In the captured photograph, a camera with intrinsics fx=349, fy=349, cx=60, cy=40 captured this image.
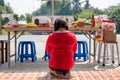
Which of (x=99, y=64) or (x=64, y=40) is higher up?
(x=64, y=40)

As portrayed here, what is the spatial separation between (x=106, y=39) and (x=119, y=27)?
34014 mm

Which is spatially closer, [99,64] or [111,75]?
[111,75]

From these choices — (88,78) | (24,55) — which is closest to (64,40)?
(88,78)

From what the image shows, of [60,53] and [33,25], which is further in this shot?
[33,25]

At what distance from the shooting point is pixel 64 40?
214 inches

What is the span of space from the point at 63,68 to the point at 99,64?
305 centimetres

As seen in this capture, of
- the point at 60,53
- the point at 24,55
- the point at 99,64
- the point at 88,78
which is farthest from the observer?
the point at 24,55

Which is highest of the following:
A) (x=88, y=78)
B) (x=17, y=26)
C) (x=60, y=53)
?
(x=17, y=26)

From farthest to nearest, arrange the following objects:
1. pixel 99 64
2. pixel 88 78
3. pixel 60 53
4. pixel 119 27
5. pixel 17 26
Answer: pixel 119 27
pixel 99 64
pixel 17 26
pixel 88 78
pixel 60 53

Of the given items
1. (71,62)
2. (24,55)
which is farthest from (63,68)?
(24,55)

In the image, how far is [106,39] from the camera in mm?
8117

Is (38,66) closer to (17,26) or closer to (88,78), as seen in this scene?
(17,26)

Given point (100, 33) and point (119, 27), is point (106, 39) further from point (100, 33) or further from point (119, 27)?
point (119, 27)

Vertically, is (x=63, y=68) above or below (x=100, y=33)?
below
